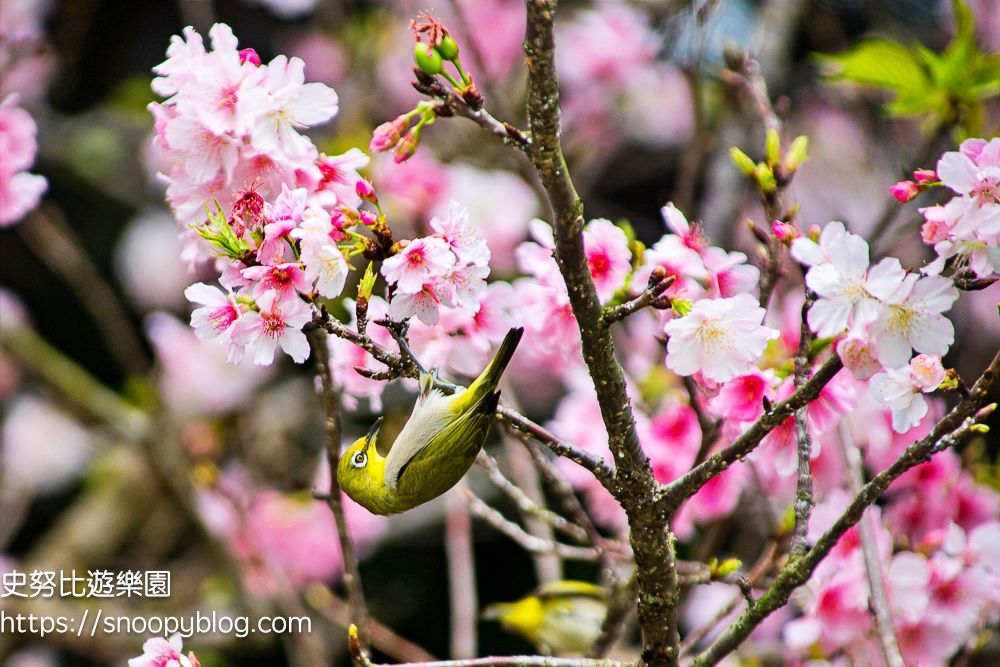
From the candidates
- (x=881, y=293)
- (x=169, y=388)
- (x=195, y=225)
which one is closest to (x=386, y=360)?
(x=195, y=225)

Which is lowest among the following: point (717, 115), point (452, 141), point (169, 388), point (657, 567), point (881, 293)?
point (657, 567)

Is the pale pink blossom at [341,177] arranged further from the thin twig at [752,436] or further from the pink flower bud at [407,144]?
the thin twig at [752,436]

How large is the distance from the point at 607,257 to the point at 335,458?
24.6 inches

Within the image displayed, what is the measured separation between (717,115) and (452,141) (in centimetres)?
137

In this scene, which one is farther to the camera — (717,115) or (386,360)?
(717,115)

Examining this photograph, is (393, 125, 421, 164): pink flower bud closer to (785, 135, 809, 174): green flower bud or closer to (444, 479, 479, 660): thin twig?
(785, 135, 809, 174): green flower bud

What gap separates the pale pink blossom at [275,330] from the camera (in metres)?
1.20

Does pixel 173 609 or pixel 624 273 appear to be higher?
pixel 173 609

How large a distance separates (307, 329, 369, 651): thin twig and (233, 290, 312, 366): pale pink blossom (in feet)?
0.56

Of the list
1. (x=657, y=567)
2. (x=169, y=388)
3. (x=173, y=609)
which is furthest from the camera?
(x=169, y=388)

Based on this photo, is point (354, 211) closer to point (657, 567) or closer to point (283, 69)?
point (283, 69)

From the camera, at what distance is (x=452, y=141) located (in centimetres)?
433

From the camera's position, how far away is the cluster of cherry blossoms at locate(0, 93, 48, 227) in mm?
1949

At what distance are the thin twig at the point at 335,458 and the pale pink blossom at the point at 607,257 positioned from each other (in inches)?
19.9
